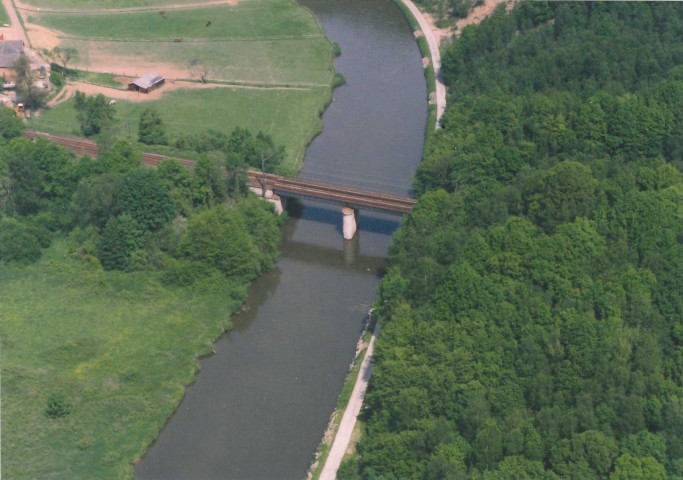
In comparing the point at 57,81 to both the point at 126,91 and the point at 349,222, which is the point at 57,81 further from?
the point at 349,222

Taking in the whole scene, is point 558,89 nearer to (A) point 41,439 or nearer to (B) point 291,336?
(B) point 291,336

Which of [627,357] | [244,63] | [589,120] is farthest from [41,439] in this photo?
[244,63]

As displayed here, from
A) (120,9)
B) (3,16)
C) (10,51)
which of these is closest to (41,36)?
(3,16)

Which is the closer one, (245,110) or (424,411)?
(424,411)

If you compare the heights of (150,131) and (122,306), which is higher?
(150,131)

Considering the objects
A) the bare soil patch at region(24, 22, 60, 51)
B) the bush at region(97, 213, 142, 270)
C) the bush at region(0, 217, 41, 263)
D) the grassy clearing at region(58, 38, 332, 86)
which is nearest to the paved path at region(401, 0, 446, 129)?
the grassy clearing at region(58, 38, 332, 86)

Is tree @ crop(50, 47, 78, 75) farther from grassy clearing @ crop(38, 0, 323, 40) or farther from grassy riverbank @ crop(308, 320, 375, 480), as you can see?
grassy riverbank @ crop(308, 320, 375, 480)
